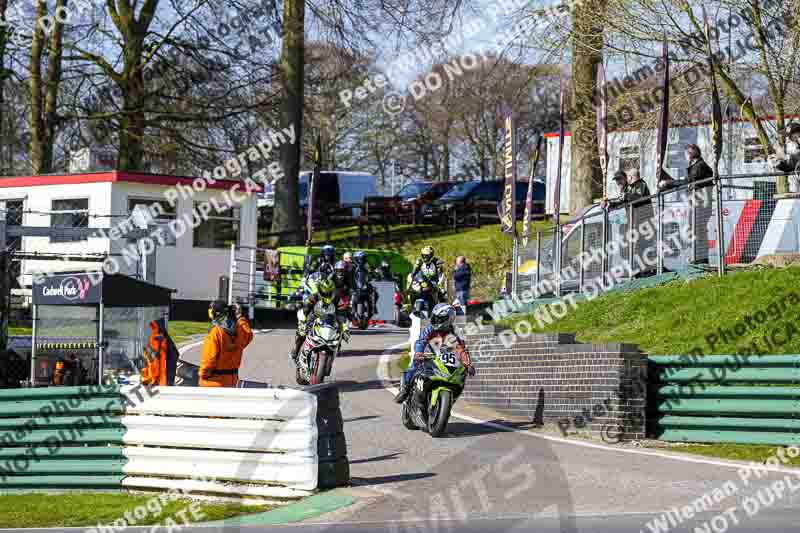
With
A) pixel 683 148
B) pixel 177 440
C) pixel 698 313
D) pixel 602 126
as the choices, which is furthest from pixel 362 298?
pixel 177 440

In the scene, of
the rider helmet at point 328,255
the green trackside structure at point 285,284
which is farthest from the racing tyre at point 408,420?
the green trackside structure at point 285,284

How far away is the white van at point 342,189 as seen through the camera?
4478 centimetres

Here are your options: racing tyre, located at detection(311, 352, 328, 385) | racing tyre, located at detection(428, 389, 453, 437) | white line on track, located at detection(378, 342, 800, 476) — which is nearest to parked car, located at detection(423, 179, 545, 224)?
racing tyre, located at detection(311, 352, 328, 385)

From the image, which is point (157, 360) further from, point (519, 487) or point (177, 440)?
point (519, 487)

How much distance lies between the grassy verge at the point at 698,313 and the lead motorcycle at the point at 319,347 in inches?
134

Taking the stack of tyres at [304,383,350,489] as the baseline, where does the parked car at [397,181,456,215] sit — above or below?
above

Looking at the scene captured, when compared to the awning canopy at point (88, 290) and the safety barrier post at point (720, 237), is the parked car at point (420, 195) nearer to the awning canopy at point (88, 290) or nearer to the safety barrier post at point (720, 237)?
the safety barrier post at point (720, 237)

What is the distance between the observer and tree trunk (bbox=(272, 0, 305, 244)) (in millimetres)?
32406

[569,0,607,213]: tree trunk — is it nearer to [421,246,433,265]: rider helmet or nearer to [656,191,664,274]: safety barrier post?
[421,246,433,265]: rider helmet

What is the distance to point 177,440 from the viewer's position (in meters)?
10.2

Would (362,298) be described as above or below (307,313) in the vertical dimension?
above

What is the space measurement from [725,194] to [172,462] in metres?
8.39

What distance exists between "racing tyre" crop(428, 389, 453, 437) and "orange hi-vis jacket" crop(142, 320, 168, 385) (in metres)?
3.10

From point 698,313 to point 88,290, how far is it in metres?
7.62
